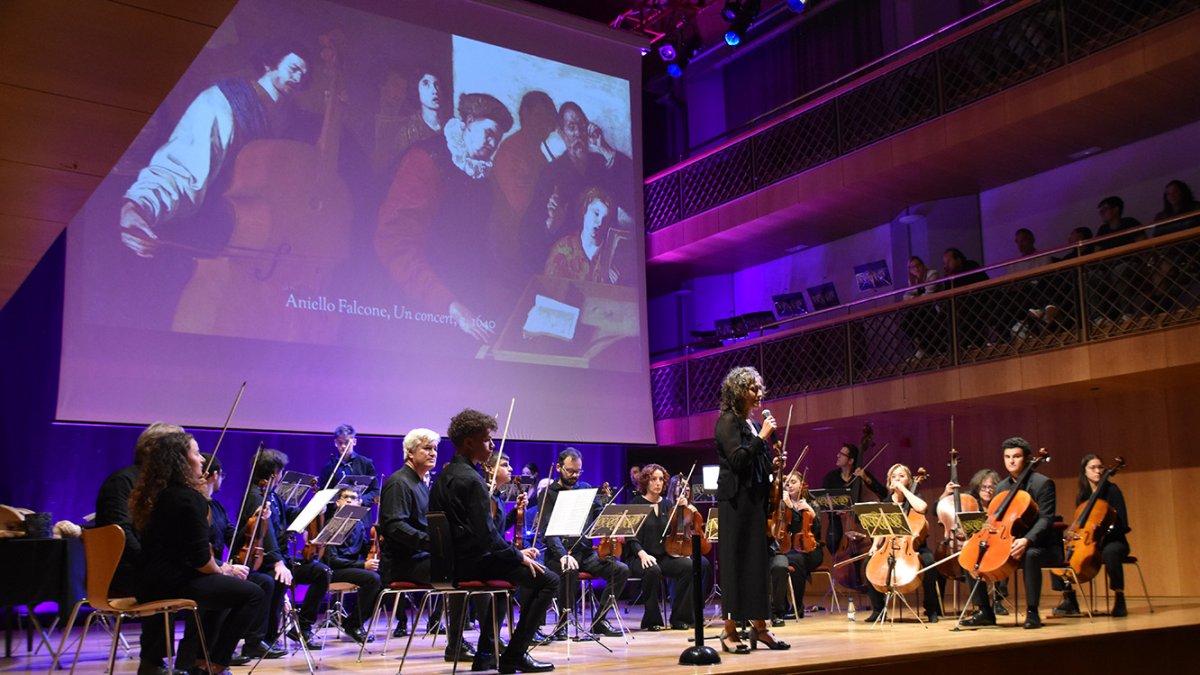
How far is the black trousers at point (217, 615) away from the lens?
17.3 feet

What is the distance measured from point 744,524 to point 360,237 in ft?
20.5

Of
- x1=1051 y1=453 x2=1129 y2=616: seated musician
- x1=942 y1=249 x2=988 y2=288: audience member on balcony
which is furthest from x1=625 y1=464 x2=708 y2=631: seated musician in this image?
x1=942 y1=249 x2=988 y2=288: audience member on balcony

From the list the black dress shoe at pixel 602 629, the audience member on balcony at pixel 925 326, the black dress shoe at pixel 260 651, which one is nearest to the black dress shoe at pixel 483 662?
the black dress shoe at pixel 260 651

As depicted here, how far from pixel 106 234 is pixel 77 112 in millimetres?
5058

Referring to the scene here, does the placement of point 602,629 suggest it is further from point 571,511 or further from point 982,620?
point 982,620

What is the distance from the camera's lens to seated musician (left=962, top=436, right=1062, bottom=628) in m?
7.87

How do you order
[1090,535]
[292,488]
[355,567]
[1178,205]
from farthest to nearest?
[1178,205] → [1090,535] → [355,567] → [292,488]

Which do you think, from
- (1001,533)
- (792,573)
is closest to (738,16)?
(792,573)

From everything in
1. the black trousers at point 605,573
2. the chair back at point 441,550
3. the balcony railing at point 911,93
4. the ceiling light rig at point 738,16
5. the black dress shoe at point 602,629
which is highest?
the ceiling light rig at point 738,16

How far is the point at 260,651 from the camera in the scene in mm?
7344

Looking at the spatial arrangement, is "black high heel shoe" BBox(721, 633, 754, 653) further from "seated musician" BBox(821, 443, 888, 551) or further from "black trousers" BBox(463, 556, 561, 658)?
"seated musician" BBox(821, 443, 888, 551)

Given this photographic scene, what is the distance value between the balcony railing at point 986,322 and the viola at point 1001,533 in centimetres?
272

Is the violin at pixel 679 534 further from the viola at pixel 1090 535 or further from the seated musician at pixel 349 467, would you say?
the viola at pixel 1090 535

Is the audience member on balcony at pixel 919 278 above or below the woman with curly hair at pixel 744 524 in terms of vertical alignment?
above
